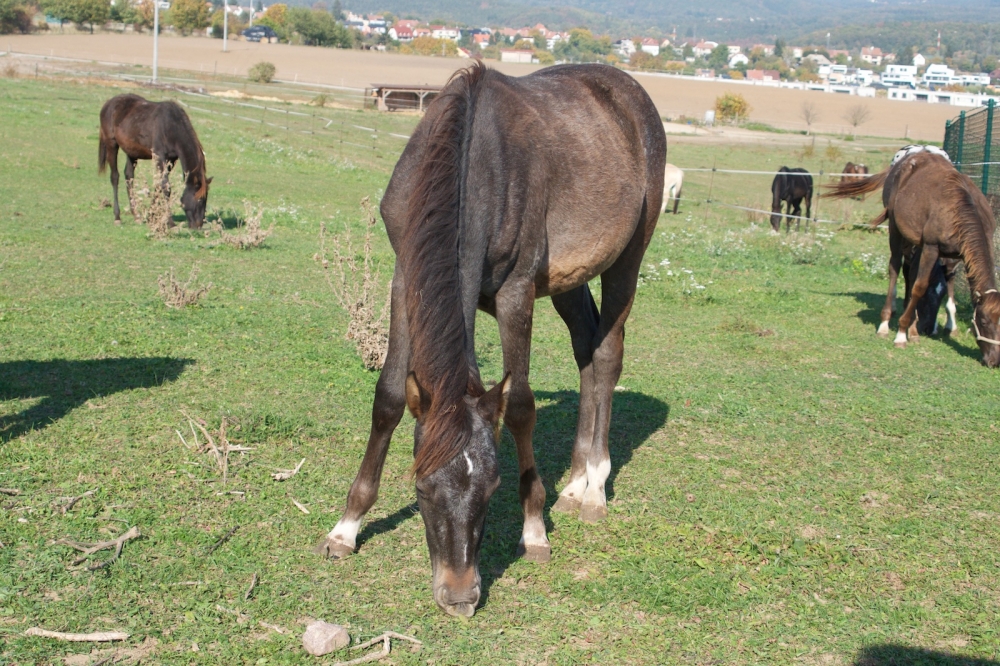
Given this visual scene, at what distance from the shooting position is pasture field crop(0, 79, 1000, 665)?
3.63 meters

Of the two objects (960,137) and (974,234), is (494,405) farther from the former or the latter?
(960,137)

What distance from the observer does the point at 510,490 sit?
5.14m

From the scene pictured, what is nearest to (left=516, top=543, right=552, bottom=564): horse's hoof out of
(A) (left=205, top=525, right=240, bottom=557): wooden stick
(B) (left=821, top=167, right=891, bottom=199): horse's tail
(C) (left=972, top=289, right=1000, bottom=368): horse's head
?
(A) (left=205, top=525, right=240, bottom=557): wooden stick

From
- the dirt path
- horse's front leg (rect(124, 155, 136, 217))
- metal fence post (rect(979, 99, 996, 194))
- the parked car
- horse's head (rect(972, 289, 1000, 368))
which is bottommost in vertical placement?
horse's head (rect(972, 289, 1000, 368))

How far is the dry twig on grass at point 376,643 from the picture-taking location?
331 cm

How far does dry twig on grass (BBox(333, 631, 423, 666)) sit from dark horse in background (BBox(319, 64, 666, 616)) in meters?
0.23

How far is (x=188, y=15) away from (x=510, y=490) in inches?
4771

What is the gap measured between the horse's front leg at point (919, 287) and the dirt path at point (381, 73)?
55.5 meters

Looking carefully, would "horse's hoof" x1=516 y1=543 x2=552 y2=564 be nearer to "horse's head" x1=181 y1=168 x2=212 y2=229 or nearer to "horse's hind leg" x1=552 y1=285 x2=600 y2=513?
"horse's hind leg" x1=552 y1=285 x2=600 y2=513

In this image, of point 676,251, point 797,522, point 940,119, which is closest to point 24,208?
point 676,251

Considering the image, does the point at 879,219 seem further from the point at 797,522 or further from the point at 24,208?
the point at 24,208

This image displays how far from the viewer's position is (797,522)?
4.88 metres

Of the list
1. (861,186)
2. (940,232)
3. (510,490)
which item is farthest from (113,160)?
(940,232)

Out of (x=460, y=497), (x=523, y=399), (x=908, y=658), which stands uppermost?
(x=523, y=399)
